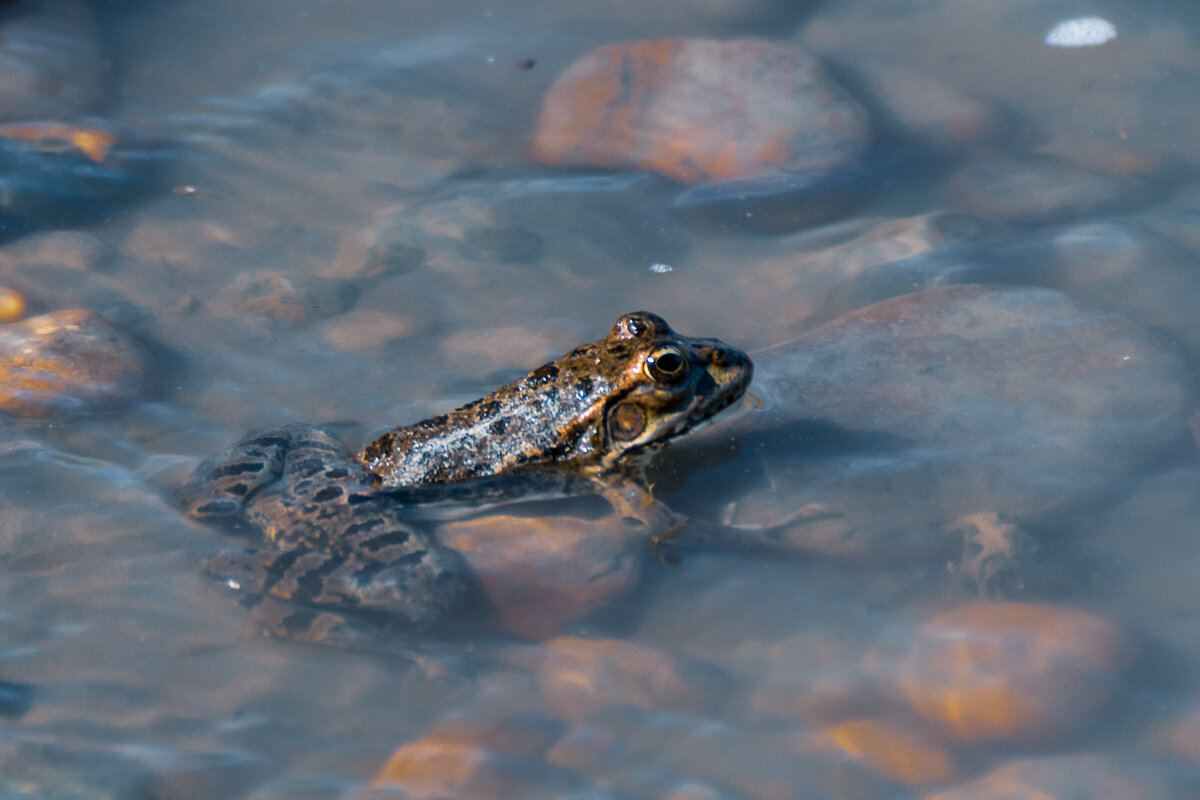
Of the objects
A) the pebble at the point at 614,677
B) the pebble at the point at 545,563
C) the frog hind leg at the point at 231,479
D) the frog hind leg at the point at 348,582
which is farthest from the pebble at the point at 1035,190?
the frog hind leg at the point at 231,479

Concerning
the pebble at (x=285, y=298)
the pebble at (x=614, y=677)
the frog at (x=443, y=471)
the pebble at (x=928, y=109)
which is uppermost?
the pebble at (x=928, y=109)

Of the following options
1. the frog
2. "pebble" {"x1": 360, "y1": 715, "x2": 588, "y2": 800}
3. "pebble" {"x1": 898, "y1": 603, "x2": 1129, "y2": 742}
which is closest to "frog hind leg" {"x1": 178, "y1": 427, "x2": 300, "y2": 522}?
the frog

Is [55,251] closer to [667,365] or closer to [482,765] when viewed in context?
[667,365]

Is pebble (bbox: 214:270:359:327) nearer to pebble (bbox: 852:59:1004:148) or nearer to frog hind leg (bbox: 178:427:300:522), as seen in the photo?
frog hind leg (bbox: 178:427:300:522)

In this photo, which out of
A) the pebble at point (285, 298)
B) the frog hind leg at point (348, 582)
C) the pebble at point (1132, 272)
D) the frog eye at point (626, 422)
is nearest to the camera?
the frog hind leg at point (348, 582)

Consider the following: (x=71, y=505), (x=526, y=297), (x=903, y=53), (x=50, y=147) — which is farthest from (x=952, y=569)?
(x=50, y=147)

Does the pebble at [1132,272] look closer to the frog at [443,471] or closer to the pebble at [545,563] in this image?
the frog at [443,471]
